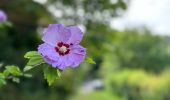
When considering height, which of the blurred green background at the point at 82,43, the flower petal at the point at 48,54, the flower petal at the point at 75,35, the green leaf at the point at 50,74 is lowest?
the blurred green background at the point at 82,43

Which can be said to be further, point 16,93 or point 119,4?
point 16,93

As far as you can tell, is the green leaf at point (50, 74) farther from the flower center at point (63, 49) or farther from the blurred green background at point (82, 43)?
the blurred green background at point (82, 43)

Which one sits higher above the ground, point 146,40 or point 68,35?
point 68,35

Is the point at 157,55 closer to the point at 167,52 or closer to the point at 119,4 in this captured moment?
the point at 167,52

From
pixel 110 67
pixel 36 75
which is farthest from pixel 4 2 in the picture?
pixel 110 67

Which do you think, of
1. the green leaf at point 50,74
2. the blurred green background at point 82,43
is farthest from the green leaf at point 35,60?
the blurred green background at point 82,43

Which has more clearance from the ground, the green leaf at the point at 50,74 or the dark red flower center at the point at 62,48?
the dark red flower center at the point at 62,48

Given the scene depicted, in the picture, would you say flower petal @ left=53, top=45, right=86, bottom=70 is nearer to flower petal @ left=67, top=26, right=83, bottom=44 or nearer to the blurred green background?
flower petal @ left=67, top=26, right=83, bottom=44
